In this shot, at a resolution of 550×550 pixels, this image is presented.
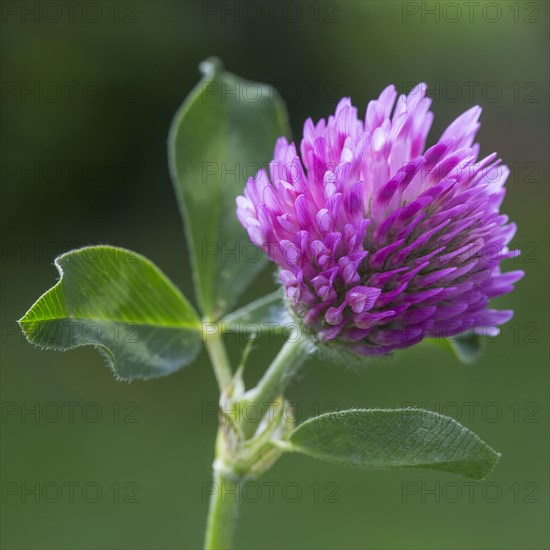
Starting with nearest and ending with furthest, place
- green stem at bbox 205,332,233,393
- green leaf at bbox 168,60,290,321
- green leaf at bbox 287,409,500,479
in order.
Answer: green leaf at bbox 287,409,500,479
green stem at bbox 205,332,233,393
green leaf at bbox 168,60,290,321

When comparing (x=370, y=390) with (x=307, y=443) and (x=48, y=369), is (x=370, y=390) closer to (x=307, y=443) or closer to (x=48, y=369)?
(x=48, y=369)

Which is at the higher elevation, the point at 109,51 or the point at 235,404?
the point at 109,51

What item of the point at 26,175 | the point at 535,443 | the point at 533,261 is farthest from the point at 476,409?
the point at 26,175

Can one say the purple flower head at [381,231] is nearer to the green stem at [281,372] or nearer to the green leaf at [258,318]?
the green stem at [281,372]

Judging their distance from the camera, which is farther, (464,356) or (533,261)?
(533,261)

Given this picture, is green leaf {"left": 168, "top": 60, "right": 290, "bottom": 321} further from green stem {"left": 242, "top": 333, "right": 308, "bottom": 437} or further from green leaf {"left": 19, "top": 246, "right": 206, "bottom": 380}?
green stem {"left": 242, "top": 333, "right": 308, "bottom": 437}

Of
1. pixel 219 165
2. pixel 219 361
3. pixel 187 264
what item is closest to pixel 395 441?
pixel 219 361

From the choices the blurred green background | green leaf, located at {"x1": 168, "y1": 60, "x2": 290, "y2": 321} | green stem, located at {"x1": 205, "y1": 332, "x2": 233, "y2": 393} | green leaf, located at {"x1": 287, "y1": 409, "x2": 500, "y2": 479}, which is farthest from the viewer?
the blurred green background

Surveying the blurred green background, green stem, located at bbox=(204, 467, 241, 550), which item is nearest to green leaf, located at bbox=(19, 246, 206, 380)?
green stem, located at bbox=(204, 467, 241, 550)
